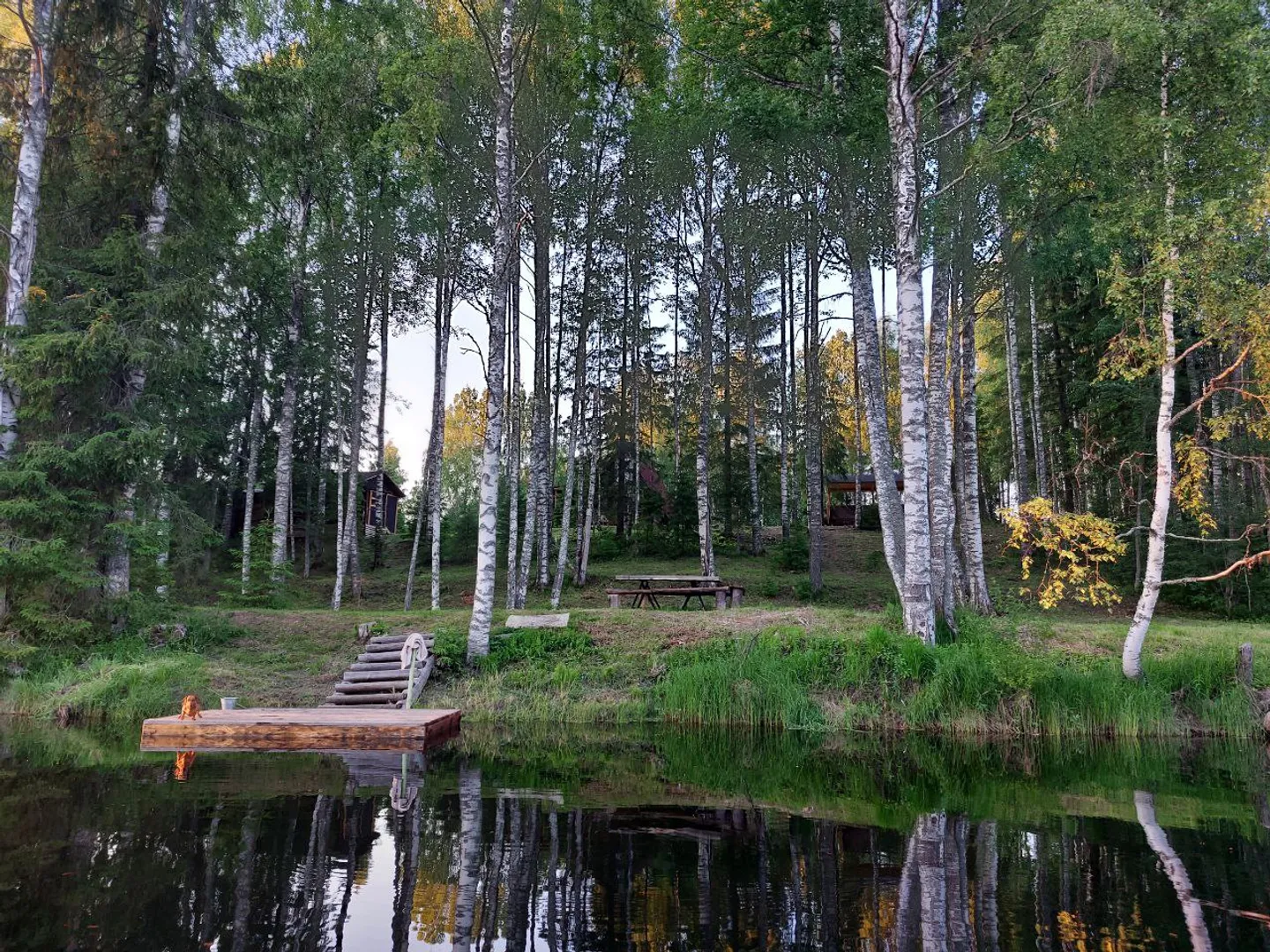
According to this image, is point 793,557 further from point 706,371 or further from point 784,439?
point 706,371

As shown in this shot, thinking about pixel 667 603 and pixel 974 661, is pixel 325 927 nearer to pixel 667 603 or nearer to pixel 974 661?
pixel 974 661

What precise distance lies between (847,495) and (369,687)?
1181 inches

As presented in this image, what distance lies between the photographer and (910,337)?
471 inches

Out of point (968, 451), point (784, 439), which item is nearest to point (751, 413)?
point (784, 439)

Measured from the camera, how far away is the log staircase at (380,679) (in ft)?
39.0

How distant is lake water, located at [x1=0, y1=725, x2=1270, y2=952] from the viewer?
4.07m

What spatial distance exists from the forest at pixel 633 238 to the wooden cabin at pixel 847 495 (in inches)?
286

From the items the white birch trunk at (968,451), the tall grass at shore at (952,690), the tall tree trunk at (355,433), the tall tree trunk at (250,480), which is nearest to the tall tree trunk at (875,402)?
the white birch trunk at (968,451)

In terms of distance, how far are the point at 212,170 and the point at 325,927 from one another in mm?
16003

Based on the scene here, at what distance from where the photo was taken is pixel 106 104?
14.6 m

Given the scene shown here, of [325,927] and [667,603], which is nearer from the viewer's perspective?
A: [325,927]

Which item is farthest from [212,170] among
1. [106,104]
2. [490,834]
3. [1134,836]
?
[1134,836]

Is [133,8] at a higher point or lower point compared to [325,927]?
higher

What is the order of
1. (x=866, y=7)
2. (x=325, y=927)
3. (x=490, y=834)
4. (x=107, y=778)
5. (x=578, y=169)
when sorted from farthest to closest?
(x=578, y=169), (x=866, y=7), (x=107, y=778), (x=490, y=834), (x=325, y=927)
